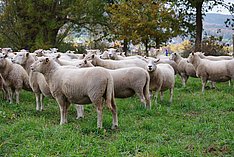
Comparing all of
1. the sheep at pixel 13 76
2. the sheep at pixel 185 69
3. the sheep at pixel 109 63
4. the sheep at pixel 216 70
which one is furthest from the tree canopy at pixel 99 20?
the sheep at pixel 13 76

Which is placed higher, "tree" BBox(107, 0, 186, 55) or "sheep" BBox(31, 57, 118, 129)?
"tree" BBox(107, 0, 186, 55)

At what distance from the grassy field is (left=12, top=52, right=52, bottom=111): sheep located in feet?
1.20

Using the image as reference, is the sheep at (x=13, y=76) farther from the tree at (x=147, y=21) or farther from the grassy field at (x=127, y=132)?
the tree at (x=147, y=21)

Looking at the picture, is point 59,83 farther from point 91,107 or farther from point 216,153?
point 216,153

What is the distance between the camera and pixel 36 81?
9.67 metres

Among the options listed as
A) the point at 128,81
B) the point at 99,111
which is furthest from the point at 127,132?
the point at 128,81

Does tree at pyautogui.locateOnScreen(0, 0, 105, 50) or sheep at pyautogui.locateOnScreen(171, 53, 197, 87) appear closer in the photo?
sheep at pyautogui.locateOnScreen(171, 53, 197, 87)

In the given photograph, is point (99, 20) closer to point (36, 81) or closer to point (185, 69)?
point (185, 69)

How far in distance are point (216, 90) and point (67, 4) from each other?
17.8m

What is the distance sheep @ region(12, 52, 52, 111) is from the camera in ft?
30.1

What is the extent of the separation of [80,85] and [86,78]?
0.66 feet

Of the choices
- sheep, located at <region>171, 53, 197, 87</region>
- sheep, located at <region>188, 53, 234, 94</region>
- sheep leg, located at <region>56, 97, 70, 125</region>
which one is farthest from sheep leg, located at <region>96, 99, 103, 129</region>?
sheep, located at <region>171, 53, 197, 87</region>

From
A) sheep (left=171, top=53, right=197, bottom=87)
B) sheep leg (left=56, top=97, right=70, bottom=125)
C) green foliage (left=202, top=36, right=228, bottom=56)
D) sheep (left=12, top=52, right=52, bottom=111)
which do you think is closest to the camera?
sheep leg (left=56, top=97, right=70, bottom=125)

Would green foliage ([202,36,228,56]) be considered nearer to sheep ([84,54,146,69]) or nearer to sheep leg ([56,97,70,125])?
sheep ([84,54,146,69])
